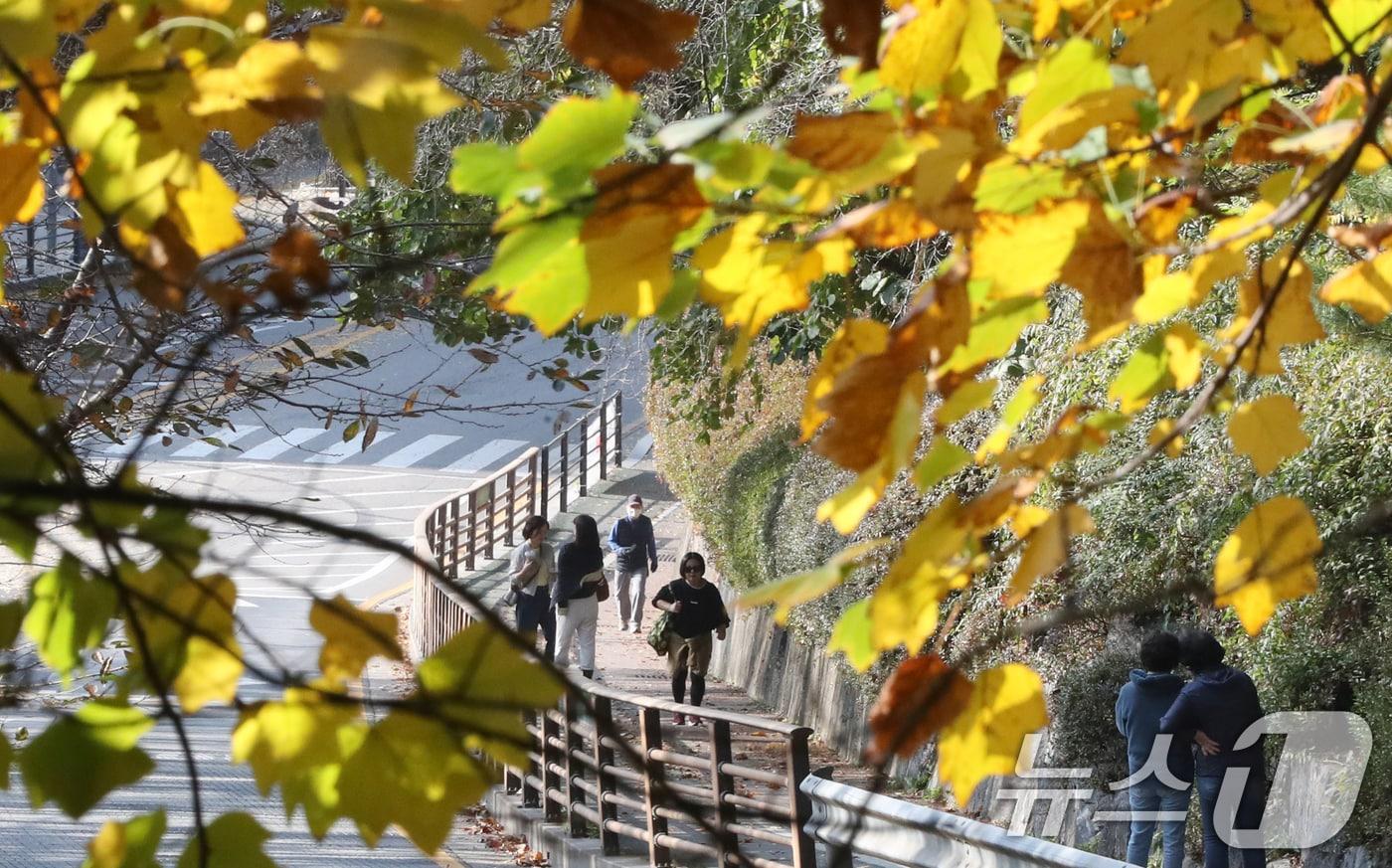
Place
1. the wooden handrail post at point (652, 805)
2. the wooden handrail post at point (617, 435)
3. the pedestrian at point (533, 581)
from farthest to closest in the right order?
the wooden handrail post at point (617, 435), the pedestrian at point (533, 581), the wooden handrail post at point (652, 805)

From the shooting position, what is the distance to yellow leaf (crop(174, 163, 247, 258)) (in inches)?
51.8

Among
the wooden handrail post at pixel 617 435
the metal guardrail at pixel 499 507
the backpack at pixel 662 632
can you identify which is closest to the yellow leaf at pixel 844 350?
the backpack at pixel 662 632

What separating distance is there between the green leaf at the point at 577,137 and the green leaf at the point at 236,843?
0.58 meters

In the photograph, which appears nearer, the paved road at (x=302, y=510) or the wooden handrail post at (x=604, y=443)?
the paved road at (x=302, y=510)

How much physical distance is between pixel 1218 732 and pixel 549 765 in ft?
14.9

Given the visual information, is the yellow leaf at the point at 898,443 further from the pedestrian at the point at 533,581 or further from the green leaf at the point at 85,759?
the pedestrian at the point at 533,581

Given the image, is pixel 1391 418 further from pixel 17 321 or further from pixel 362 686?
pixel 362 686

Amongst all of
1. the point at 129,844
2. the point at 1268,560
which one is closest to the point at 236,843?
the point at 129,844

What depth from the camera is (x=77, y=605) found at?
4.22 ft

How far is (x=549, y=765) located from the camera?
368 inches

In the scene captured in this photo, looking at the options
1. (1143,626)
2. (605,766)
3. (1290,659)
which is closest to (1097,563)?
(1143,626)

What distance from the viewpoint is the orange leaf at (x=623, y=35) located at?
1311 mm

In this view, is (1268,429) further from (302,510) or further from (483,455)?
(483,455)

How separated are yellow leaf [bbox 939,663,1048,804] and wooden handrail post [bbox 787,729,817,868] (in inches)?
209
